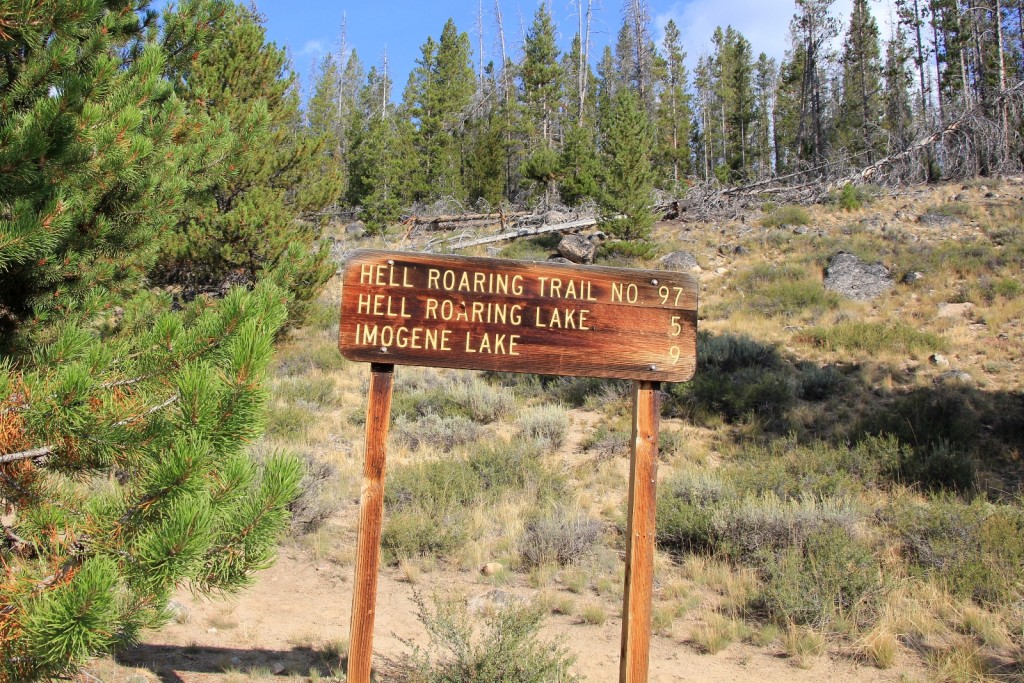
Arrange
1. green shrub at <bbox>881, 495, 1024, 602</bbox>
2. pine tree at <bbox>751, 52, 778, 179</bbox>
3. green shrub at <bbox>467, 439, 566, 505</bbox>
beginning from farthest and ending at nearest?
pine tree at <bbox>751, 52, 778, 179</bbox> → green shrub at <bbox>467, 439, 566, 505</bbox> → green shrub at <bbox>881, 495, 1024, 602</bbox>

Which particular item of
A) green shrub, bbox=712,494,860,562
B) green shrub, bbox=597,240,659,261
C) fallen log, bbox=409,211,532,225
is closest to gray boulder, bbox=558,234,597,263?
green shrub, bbox=597,240,659,261

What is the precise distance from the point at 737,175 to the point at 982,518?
131ft

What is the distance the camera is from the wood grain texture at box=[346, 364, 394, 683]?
2.87m

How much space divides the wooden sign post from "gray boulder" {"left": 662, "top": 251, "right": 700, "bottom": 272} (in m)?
16.0

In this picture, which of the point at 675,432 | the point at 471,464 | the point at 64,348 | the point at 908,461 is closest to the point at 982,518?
the point at 908,461

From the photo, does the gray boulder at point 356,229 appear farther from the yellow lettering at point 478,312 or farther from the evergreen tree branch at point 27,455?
the evergreen tree branch at point 27,455

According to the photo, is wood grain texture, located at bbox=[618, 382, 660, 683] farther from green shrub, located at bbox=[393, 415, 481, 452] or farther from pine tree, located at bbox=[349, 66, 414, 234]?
pine tree, located at bbox=[349, 66, 414, 234]

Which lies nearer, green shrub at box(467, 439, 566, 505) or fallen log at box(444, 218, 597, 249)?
green shrub at box(467, 439, 566, 505)

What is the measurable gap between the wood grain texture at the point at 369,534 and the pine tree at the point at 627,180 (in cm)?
1752

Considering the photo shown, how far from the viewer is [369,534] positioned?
2945 mm

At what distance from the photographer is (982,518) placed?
5.62 metres

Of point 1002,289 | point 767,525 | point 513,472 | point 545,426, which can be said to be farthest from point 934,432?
point 1002,289

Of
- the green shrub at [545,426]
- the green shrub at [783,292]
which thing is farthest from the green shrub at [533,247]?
the green shrub at [545,426]

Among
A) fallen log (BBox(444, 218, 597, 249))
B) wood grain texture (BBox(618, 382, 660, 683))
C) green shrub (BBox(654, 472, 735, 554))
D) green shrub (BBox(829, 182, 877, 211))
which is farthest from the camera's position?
fallen log (BBox(444, 218, 597, 249))
